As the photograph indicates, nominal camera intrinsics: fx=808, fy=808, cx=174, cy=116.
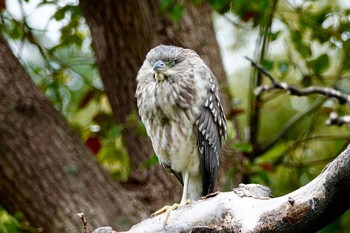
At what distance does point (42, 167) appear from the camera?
5594 mm

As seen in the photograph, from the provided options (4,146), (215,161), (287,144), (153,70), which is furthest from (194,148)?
(287,144)

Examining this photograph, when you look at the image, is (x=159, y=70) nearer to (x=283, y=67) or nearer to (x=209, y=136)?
(x=209, y=136)

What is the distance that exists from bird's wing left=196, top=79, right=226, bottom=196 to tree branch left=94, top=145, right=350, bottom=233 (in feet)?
3.30

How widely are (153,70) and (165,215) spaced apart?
3.78 ft

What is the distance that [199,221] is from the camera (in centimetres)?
366

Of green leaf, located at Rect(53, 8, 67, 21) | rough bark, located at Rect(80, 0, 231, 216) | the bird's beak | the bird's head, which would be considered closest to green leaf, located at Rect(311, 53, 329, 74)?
rough bark, located at Rect(80, 0, 231, 216)

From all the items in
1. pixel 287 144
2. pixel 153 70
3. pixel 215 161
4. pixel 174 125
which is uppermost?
pixel 153 70

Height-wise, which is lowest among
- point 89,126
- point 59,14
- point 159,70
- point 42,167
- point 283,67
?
point 89,126

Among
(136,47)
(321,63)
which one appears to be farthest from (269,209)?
(136,47)

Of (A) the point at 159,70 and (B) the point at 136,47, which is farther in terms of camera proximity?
(B) the point at 136,47

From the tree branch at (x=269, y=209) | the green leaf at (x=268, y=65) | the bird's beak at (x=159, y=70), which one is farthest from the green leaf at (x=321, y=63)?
the tree branch at (x=269, y=209)

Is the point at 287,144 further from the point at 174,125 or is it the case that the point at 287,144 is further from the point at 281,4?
the point at 174,125

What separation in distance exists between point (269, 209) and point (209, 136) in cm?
164

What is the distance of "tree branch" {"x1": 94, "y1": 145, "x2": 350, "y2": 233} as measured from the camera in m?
3.02
